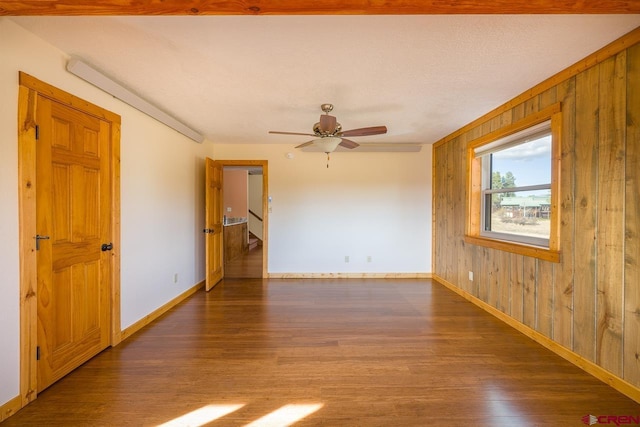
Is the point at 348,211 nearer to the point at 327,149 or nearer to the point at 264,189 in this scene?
the point at 264,189

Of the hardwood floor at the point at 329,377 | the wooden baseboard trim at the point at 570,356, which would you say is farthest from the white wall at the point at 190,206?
the wooden baseboard trim at the point at 570,356

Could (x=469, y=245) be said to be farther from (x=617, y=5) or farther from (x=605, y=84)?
(x=617, y=5)

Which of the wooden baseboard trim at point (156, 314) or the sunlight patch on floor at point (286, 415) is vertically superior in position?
the wooden baseboard trim at point (156, 314)

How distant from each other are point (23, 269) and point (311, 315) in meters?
2.45

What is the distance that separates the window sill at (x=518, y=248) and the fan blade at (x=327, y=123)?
2.27 m

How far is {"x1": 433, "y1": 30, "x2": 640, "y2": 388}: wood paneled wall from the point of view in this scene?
5.87 feet

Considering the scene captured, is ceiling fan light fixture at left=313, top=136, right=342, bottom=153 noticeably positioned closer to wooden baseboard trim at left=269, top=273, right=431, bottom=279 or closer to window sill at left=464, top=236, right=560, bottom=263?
window sill at left=464, top=236, right=560, bottom=263

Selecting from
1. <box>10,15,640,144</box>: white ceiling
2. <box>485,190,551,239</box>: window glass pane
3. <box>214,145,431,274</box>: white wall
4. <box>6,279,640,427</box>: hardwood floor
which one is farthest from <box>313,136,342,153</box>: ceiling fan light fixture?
<box>485,190,551,239</box>: window glass pane

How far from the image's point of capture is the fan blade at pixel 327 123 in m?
2.65

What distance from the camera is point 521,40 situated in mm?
1842

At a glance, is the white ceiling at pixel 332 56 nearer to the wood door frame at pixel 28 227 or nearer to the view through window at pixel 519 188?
the wood door frame at pixel 28 227

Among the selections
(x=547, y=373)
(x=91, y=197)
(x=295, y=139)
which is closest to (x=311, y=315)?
(x=547, y=373)

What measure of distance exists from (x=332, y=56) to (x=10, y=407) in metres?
3.09

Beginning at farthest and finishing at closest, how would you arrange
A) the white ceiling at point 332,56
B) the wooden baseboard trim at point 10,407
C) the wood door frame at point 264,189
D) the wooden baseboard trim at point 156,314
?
the wood door frame at point 264,189, the wooden baseboard trim at point 156,314, the white ceiling at point 332,56, the wooden baseboard trim at point 10,407
